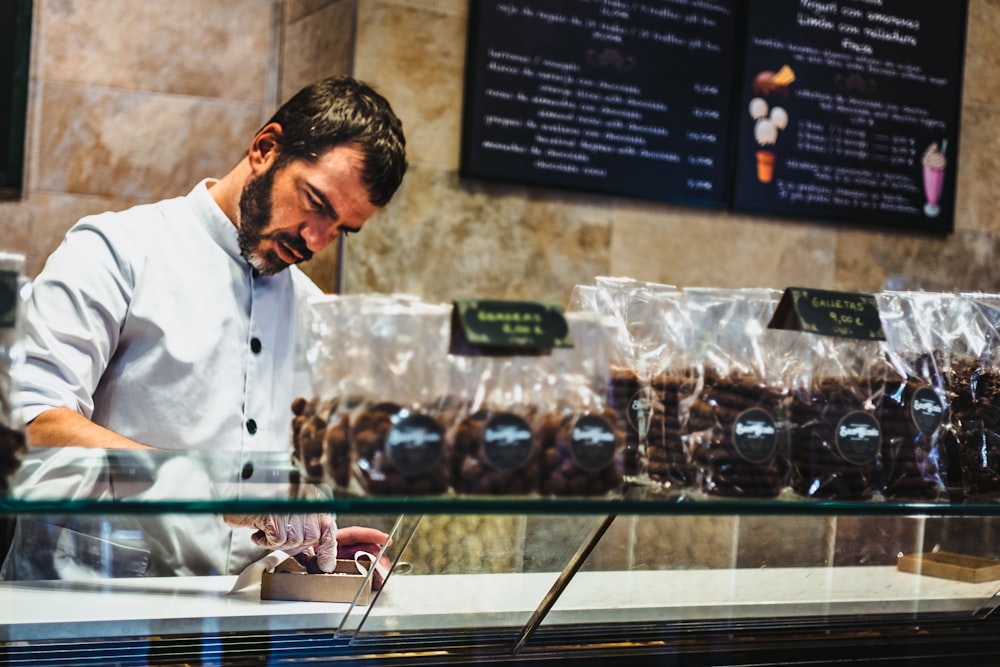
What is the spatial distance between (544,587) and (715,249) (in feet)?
7.11

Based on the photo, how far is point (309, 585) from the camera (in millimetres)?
1165

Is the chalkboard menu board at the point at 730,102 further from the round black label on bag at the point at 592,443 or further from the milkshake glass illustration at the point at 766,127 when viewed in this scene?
the round black label on bag at the point at 592,443

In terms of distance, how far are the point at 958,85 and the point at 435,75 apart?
1.73m

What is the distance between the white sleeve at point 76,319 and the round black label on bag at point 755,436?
1.04 meters

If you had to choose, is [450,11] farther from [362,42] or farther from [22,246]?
[22,246]

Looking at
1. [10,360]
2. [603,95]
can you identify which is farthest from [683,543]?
[603,95]

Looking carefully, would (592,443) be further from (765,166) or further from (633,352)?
(765,166)

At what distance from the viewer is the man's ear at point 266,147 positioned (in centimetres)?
202

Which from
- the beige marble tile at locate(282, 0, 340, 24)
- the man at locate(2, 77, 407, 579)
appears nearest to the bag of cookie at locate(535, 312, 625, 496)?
the man at locate(2, 77, 407, 579)

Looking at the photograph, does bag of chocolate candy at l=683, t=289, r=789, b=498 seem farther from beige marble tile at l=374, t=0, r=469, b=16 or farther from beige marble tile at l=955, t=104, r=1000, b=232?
beige marble tile at l=955, t=104, r=1000, b=232

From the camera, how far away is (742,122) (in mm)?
3213

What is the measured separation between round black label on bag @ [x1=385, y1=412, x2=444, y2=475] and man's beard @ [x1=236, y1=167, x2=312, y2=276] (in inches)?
47.1

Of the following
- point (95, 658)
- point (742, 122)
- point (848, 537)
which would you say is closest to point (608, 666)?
point (848, 537)

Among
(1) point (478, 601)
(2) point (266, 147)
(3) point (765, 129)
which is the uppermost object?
(3) point (765, 129)
